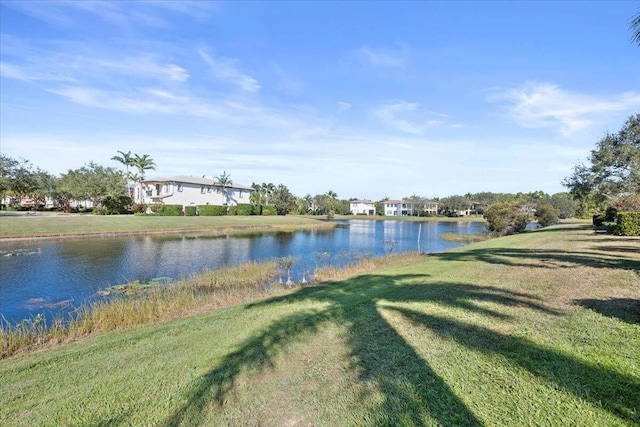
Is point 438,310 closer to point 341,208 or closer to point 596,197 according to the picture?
point 596,197

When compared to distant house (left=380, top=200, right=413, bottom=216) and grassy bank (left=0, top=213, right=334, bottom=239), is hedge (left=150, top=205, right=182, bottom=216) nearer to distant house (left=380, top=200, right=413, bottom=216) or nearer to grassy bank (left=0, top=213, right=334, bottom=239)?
grassy bank (left=0, top=213, right=334, bottom=239)

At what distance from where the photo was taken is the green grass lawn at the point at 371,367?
10.6 ft

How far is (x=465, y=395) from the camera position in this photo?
3355mm

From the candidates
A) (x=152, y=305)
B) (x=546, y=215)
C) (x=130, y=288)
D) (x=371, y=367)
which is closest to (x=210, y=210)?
(x=130, y=288)

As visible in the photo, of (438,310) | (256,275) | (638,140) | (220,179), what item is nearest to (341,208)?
(220,179)

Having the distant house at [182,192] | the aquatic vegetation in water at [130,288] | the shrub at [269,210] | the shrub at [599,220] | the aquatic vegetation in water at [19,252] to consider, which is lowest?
the aquatic vegetation in water at [130,288]

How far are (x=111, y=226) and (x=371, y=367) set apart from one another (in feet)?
119

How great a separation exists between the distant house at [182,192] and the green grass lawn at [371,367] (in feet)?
166

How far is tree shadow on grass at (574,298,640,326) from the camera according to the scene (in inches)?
200

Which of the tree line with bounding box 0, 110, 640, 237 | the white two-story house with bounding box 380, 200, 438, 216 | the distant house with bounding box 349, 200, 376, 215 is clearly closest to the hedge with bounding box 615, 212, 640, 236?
the tree line with bounding box 0, 110, 640, 237

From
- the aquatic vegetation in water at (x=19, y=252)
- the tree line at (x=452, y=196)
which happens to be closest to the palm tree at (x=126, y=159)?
the tree line at (x=452, y=196)

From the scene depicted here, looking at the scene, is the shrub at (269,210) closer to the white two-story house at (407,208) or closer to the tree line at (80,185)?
the tree line at (80,185)

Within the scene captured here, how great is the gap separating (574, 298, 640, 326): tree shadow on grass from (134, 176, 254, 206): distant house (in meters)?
55.0

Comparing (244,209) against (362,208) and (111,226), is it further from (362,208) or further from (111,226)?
(362,208)
